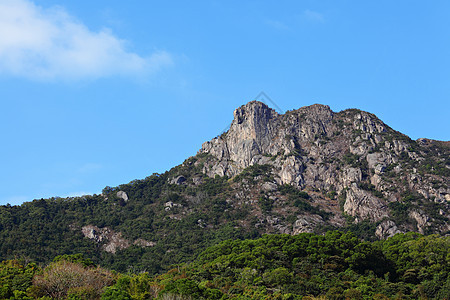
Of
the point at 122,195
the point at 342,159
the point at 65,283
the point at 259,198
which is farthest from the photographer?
the point at 122,195

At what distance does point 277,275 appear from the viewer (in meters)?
71.1

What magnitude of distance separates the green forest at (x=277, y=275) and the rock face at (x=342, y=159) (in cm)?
3695

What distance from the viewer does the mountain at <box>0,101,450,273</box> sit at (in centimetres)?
12631

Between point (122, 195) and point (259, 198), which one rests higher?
point (122, 195)

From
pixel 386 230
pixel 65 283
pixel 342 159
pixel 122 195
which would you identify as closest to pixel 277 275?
pixel 65 283

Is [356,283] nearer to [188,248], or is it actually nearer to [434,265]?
[434,265]

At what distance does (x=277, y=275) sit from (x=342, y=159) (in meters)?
88.2

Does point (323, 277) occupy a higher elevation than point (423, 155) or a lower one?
lower

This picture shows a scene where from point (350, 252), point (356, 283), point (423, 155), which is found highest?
point (423, 155)

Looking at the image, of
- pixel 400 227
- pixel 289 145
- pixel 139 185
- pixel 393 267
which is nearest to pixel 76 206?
pixel 139 185

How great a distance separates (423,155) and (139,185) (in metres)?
85.9

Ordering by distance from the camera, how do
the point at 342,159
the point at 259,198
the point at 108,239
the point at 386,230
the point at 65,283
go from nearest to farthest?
the point at 65,283 < the point at 386,230 < the point at 108,239 < the point at 259,198 < the point at 342,159

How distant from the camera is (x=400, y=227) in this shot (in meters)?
124

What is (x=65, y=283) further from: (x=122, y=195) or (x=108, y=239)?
(x=122, y=195)
